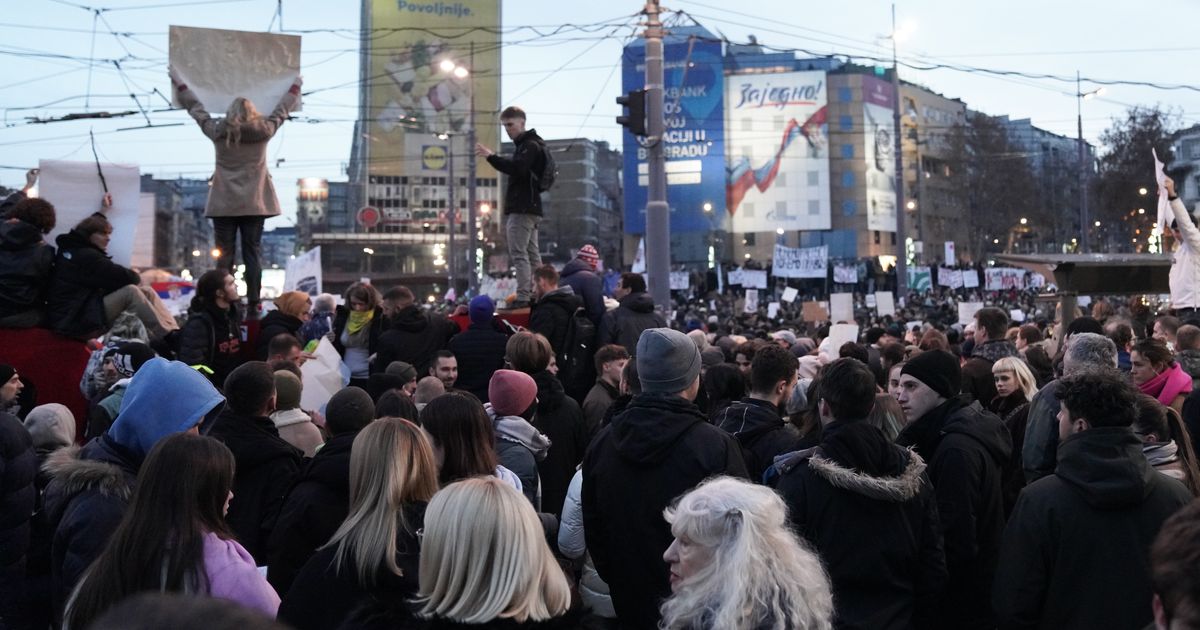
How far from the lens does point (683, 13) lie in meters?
16.9

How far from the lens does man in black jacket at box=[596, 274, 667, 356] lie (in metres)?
9.13

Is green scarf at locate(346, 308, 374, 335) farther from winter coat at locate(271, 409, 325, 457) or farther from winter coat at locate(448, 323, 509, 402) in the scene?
winter coat at locate(271, 409, 325, 457)

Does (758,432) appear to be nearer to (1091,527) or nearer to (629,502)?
(629,502)

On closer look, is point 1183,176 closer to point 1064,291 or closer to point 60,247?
point 1064,291

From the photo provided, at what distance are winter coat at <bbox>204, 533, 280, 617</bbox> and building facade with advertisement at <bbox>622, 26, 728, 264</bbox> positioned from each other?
79.5m

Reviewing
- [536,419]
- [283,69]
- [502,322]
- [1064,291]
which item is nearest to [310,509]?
[536,419]

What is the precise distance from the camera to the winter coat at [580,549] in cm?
478

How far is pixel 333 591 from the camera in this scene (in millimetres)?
3568

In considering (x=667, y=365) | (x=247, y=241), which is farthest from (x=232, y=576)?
(x=247, y=241)

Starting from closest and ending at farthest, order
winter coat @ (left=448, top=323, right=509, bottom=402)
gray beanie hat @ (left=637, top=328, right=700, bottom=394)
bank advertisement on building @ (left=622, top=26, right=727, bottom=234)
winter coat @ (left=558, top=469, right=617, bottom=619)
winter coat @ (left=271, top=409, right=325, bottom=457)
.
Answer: gray beanie hat @ (left=637, top=328, right=700, bottom=394), winter coat @ (left=558, top=469, right=617, bottom=619), winter coat @ (left=271, top=409, right=325, bottom=457), winter coat @ (left=448, top=323, right=509, bottom=402), bank advertisement on building @ (left=622, top=26, right=727, bottom=234)

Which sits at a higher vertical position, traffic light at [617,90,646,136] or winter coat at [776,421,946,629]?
traffic light at [617,90,646,136]

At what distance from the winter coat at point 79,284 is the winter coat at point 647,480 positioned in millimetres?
5064

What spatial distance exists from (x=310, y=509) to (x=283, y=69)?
7033 millimetres

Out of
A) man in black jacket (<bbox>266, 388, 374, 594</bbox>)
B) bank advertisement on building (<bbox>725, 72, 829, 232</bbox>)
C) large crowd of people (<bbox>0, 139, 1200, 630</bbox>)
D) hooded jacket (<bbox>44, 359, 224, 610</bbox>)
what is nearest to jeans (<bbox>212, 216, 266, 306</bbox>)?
large crowd of people (<bbox>0, 139, 1200, 630</bbox>)
